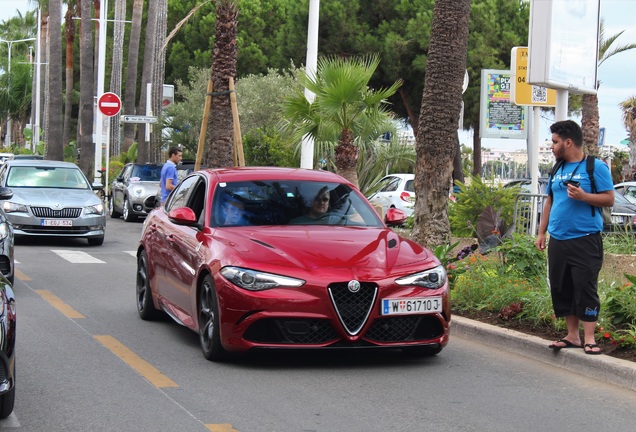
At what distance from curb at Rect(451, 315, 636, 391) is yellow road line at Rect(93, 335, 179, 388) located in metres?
3.12

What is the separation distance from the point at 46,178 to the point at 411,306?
1409cm

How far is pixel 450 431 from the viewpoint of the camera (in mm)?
6582

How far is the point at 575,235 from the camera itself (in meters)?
8.74

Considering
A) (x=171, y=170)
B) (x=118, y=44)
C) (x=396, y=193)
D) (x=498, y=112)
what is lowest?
(x=396, y=193)

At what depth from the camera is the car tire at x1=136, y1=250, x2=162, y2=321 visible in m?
11.0

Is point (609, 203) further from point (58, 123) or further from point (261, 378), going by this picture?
point (58, 123)

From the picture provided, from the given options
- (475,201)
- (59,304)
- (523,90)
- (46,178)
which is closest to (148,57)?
(46,178)

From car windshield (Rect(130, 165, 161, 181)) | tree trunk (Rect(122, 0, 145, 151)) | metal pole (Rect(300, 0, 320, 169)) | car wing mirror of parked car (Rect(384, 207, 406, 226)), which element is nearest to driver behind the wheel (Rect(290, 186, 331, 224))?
car wing mirror of parked car (Rect(384, 207, 406, 226))

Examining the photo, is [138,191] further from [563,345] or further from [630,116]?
[630,116]

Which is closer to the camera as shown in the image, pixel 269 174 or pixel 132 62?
pixel 269 174

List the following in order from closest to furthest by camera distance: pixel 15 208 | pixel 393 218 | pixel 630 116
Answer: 1. pixel 393 218
2. pixel 15 208
3. pixel 630 116

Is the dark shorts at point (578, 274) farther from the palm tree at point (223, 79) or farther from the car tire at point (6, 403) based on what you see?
the palm tree at point (223, 79)

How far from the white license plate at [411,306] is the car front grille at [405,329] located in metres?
0.07

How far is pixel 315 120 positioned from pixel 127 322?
849 centimetres
